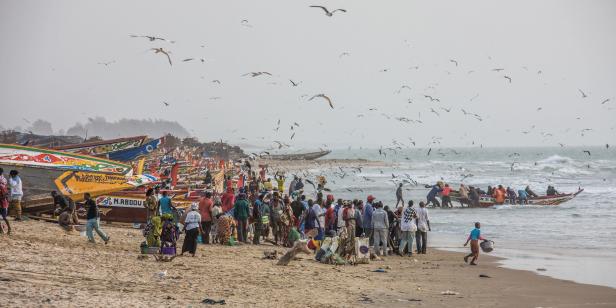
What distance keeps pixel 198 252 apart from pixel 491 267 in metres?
6.01

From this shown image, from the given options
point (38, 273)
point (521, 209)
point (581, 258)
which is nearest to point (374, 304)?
point (38, 273)

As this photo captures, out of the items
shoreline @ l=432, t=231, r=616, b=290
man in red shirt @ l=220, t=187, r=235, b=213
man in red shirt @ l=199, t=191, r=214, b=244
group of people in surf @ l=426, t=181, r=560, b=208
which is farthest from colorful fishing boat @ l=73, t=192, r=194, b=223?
group of people in surf @ l=426, t=181, r=560, b=208

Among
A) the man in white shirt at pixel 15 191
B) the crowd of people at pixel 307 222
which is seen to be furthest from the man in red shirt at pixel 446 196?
the man in white shirt at pixel 15 191

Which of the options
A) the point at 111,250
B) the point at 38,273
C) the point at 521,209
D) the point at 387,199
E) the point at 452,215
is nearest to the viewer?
the point at 38,273

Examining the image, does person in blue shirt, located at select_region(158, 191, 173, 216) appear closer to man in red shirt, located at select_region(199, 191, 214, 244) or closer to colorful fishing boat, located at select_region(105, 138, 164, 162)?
man in red shirt, located at select_region(199, 191, 214, 244)

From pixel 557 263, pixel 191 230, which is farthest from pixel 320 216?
pixel 557 263

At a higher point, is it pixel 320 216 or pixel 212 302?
pixel 320 216

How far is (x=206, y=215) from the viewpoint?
15.8 m

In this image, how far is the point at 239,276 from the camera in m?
11.7

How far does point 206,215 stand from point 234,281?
15.9ft

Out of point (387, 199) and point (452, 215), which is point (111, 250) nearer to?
point (452, 215)

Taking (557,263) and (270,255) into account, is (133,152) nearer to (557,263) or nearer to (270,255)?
(270,255)

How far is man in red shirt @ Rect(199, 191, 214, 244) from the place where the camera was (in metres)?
15.7

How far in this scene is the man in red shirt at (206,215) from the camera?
1566 centimetres
